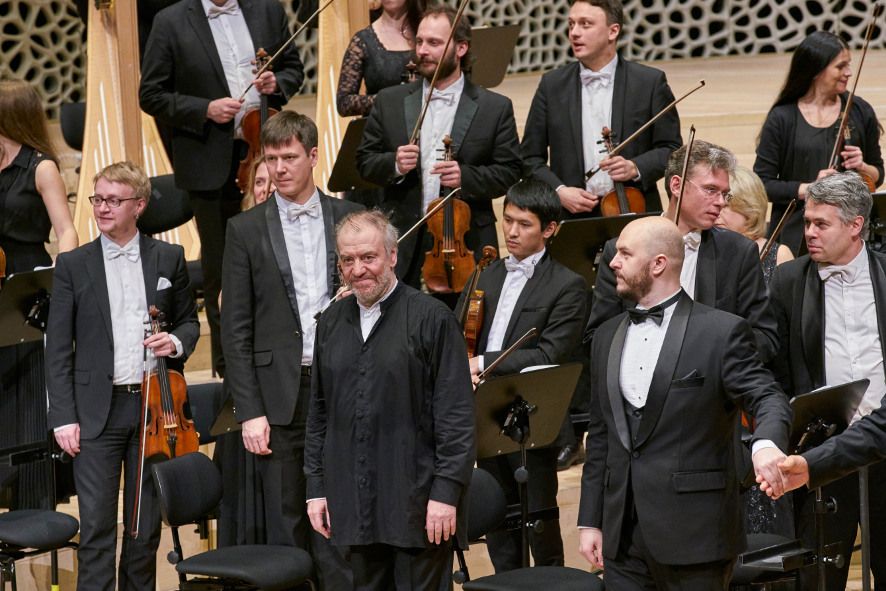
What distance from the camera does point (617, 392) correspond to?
3.81 m

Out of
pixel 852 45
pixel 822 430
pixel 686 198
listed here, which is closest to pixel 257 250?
pixel 686 198

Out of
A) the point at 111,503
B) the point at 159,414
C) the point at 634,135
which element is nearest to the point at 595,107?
the point at 634,135

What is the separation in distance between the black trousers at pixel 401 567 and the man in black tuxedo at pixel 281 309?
50cm

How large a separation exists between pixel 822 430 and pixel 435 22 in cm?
207

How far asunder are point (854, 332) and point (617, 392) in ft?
3.48

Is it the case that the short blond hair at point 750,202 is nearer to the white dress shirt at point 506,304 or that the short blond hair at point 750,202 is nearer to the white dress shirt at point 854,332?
the white dress shirt at point 854,332

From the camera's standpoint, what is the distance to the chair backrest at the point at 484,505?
4.40 meters

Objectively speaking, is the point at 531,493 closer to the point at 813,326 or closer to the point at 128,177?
the point at 813,326

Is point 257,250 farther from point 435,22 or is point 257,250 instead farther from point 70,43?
point 70,43

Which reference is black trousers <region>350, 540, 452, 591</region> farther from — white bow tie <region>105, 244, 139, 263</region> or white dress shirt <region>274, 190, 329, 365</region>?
white bow tie <region>105, 244, 139, 263</region>

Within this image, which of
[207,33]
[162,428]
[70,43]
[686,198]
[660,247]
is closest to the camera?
[660,247]

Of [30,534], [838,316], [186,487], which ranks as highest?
[838,316]

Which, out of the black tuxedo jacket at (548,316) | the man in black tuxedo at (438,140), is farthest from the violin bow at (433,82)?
the black tuxedo jacket at (548,316)

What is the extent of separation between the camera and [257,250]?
459cm
